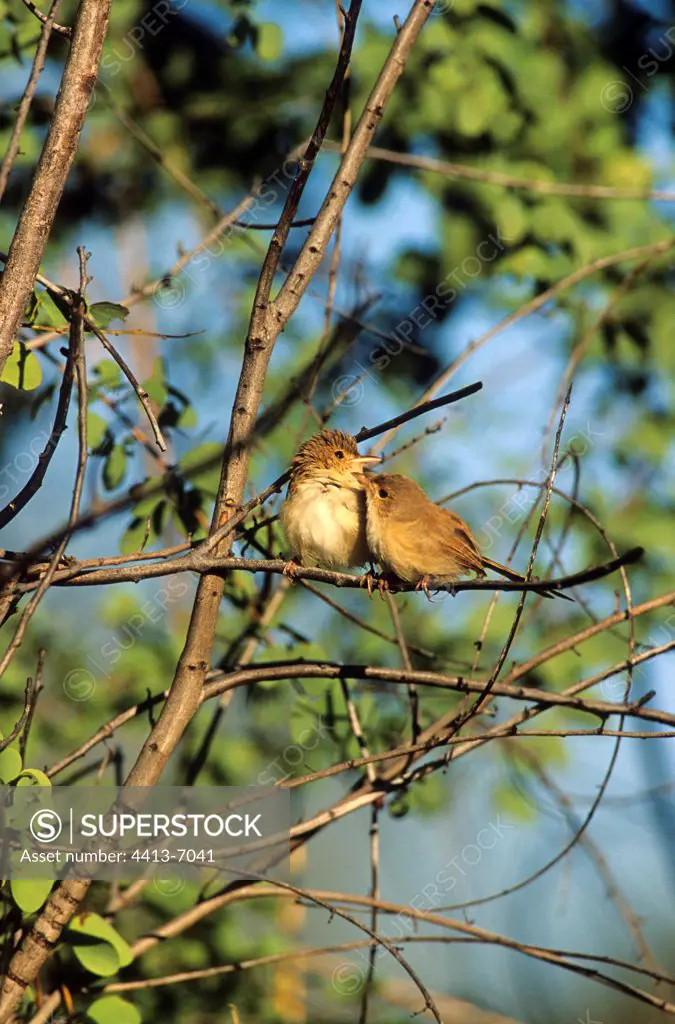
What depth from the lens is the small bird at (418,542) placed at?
3438 millimetres

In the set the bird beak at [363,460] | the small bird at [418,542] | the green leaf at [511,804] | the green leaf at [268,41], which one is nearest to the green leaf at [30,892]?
the small bird at [418,542]

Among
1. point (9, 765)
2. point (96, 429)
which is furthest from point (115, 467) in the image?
point (9, 765)

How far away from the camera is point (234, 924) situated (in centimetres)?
429

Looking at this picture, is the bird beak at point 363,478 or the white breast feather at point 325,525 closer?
the white breast feather at point 325,525

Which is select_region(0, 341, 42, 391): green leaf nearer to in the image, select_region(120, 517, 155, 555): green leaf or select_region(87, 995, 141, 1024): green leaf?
select_region(120, 517, 155, 555): green leaf

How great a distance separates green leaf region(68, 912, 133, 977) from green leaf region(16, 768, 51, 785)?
0.42 metres

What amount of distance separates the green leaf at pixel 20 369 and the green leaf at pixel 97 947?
142 cm

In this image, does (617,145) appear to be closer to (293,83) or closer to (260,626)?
(293,83)

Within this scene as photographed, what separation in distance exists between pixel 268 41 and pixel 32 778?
2830 mm

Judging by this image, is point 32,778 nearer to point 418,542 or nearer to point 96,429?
point 96,429

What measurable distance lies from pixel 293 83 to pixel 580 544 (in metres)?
3.58

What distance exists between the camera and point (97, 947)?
249 cm

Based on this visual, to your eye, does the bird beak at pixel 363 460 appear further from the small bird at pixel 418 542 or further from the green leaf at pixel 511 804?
the green leaf at pixel 511 804

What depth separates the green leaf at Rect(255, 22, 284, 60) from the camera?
3.71 meters
